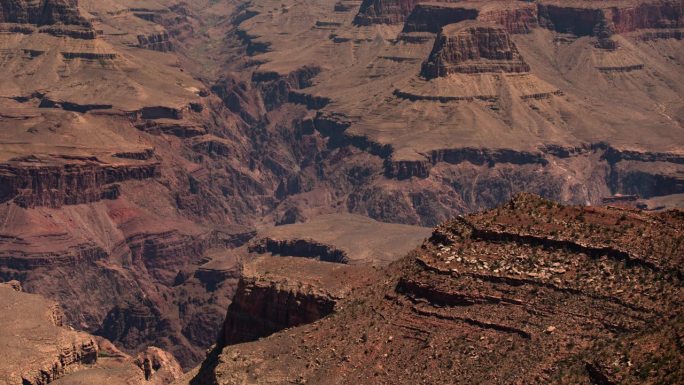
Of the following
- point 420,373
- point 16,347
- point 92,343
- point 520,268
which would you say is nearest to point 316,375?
point 420,373

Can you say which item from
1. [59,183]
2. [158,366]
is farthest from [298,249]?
[158,366]

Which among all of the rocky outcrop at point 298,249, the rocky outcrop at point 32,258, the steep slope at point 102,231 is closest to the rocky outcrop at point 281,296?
the steep slope at point 102,231

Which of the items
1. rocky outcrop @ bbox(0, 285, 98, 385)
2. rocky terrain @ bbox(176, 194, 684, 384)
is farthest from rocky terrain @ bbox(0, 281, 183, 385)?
rocky terrain @ bbox(176, 194, 684, 384)

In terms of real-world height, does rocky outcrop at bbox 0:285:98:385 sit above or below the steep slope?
above

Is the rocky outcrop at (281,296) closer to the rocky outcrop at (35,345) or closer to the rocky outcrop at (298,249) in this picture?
the rocky outcrop at (35,345)

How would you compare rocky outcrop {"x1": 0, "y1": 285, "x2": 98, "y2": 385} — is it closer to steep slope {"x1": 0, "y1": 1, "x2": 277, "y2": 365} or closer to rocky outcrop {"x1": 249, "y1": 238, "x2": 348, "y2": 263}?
steep slope {"x1": 0, "y1": 1, "x2": 277, "y2": 365}

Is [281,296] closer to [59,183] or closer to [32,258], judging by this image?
[32,258]
